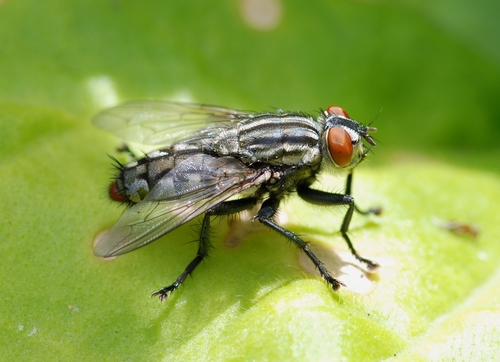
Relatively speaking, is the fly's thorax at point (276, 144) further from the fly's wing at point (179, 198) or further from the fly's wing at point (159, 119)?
the fly's wing at point (159, 119)

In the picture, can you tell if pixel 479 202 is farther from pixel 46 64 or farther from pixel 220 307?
pixel 46 64

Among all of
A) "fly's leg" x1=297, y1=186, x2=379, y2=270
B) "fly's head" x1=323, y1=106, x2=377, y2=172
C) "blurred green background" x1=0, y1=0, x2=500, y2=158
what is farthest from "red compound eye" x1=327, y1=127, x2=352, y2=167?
"blurred green background" x1=0, y1=0, x2=500, y2=158

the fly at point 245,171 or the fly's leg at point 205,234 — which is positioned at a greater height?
the fly at point 245,171

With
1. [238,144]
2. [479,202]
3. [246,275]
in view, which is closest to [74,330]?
[246,275]

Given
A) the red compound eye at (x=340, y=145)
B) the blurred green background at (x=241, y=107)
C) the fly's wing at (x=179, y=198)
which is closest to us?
the blurred green background at (x=241, y=107)

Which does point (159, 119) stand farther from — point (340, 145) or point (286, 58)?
point (340, 145)

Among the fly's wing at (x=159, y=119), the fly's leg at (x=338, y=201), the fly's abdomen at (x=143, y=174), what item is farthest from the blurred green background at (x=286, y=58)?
the fly's leg at (x=338, y=201)

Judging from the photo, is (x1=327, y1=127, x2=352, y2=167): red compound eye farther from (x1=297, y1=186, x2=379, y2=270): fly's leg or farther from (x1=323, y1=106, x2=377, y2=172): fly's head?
(x1=297, y1=186, x2=379, y2=270): fly's leg
